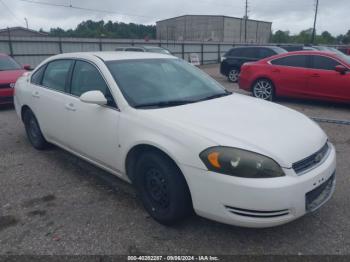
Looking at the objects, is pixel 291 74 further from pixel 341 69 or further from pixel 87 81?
pixel 87 81

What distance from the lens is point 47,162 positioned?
4570 millimetres

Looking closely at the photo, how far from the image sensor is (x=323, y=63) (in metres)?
8.06

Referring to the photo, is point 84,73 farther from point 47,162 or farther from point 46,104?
point 47,162

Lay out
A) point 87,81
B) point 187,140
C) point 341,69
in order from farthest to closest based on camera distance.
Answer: point 341,69
point 87,81
point 187,140

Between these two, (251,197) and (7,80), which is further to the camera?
(7,80)

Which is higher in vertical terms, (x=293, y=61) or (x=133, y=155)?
(x=293, y=61)

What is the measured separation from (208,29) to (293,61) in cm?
5972

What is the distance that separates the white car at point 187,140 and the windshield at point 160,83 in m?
0.01

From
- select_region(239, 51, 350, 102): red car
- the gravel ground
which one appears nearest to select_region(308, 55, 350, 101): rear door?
select_region(239, 51, 350, 102): red car

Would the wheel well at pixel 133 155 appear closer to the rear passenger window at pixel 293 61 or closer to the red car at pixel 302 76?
the red car at pixel 302 76

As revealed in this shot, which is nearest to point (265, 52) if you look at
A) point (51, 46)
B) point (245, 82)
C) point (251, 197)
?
point (245, 82)

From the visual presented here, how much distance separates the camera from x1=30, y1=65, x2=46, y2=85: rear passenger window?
4707 millimetres

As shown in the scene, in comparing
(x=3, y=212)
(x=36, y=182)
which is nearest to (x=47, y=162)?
(x=36, y=182)

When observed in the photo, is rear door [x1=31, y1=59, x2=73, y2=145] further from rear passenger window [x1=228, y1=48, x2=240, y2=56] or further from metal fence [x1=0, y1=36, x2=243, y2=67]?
metal fence [x1=0, y1=36, x2=243, y2=67]
